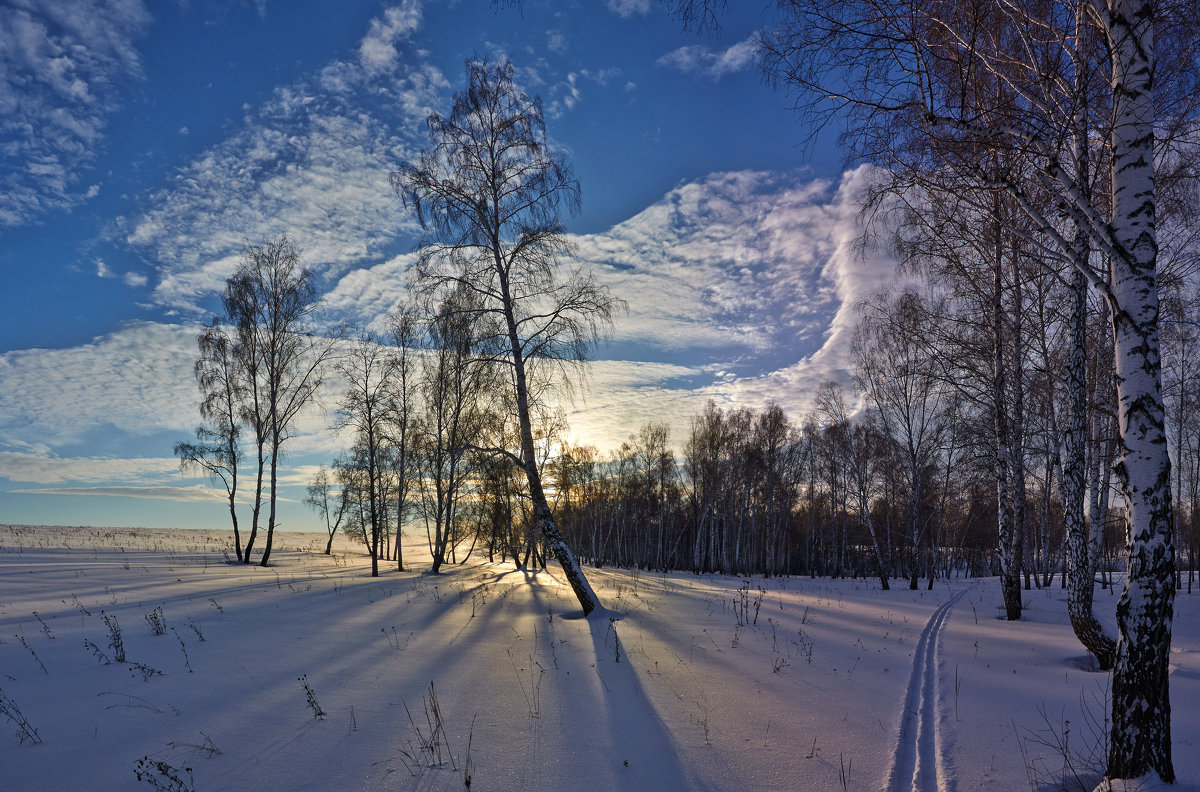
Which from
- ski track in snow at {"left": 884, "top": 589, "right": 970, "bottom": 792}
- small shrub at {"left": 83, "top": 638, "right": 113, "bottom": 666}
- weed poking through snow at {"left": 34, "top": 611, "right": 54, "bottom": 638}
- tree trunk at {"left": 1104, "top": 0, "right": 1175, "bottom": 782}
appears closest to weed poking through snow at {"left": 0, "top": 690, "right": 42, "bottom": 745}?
small shrub at {"left": 83, "top": 638, "right": 113, "bottom": 666}

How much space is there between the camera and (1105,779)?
381cm

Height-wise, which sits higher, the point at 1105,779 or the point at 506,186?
the point at 506,186

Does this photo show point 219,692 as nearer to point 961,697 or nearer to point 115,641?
point 115,641

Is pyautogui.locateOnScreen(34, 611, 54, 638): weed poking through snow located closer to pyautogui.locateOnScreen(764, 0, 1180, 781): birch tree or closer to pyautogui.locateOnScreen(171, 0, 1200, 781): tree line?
pyautogui.locateOnScreen(171, 0, 1200, 781): tree line

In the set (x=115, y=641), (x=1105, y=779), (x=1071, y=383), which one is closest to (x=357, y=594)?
(x=115, y=641)

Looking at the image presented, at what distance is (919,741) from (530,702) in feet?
12.3

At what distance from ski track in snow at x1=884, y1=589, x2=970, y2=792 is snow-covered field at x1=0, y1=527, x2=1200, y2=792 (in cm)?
3

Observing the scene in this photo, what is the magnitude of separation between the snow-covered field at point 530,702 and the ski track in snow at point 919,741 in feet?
0.10

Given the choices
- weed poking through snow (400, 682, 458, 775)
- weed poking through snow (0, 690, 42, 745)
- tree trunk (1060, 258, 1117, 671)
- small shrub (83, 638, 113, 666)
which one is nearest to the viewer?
weed poking through snow (400, 682, 458, 775)

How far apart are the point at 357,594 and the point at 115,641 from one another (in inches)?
268

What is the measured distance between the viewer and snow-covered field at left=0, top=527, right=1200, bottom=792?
4129 mm

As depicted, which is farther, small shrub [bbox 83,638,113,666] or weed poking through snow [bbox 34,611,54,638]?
weed poking through snow [bbox 34,611,54,638]

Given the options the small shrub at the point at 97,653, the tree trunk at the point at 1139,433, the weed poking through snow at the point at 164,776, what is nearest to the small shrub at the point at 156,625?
the small shrub at the point at 97,653

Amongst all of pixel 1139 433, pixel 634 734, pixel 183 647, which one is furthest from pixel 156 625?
pixel 1139 433
